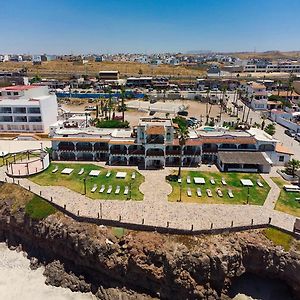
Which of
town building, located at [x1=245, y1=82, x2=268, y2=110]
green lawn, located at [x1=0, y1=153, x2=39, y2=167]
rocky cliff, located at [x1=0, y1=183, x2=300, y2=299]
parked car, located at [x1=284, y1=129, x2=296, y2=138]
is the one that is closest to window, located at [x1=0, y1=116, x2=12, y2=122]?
green lawn, located at [x1=0, y1=153, x2=39, y2=167]

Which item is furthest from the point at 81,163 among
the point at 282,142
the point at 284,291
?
the point at 282,142

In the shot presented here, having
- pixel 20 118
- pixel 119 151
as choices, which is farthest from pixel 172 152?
pixel 20 118

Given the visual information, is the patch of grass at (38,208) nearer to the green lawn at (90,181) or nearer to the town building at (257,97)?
the green lawn at (90,181)

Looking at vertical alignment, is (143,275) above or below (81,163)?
below

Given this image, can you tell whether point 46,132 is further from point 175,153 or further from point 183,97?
point 183,97

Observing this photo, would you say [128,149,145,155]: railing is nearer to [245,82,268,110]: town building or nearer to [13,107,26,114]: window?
[13,107,26,114]: window

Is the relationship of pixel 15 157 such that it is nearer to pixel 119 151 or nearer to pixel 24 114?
pixel 24 114
